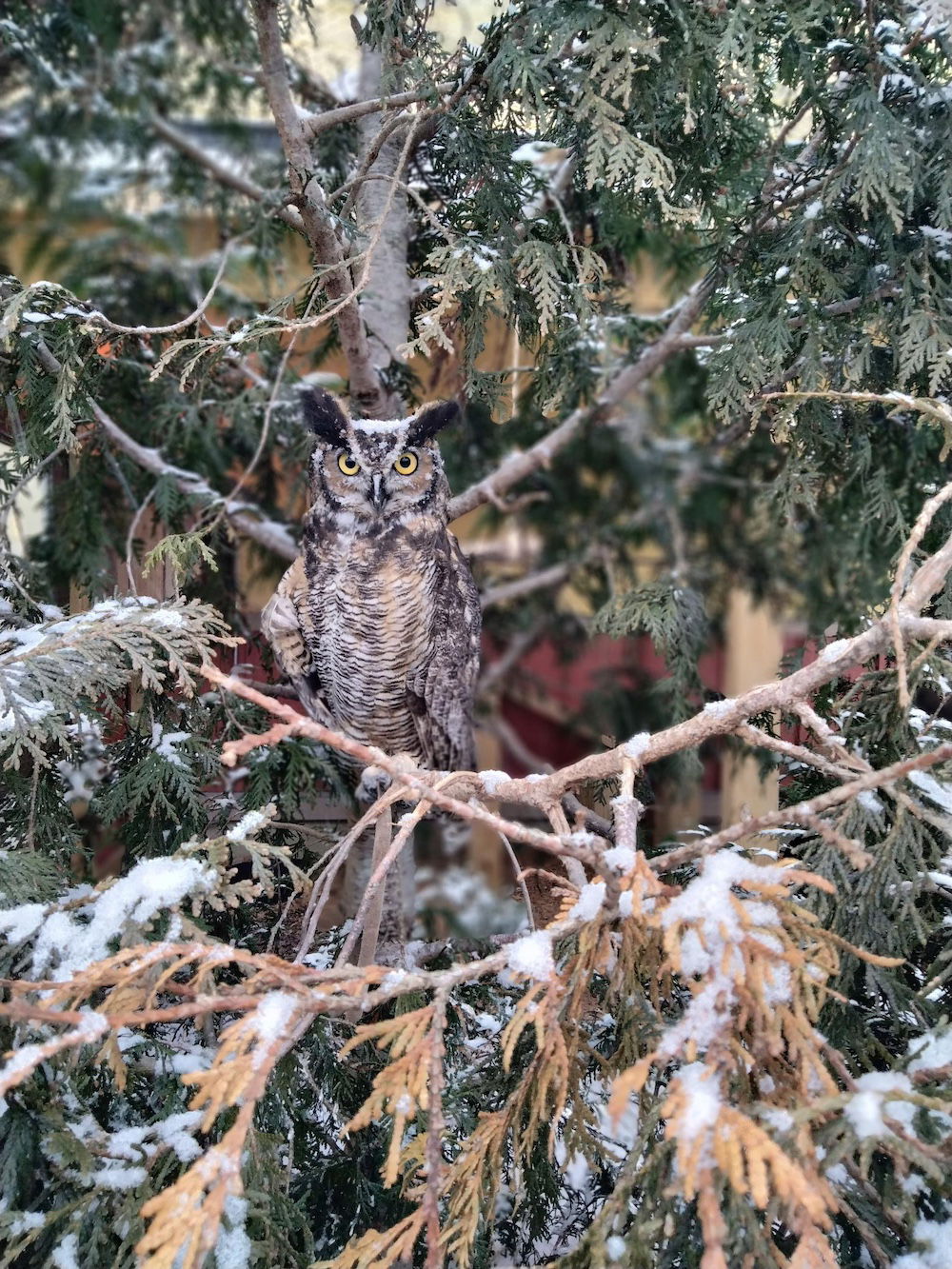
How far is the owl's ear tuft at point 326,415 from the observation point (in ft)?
4.58

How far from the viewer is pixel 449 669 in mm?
1616

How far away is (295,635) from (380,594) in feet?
0.65

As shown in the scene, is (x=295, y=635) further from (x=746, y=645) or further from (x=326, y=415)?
(x=746, y=645)

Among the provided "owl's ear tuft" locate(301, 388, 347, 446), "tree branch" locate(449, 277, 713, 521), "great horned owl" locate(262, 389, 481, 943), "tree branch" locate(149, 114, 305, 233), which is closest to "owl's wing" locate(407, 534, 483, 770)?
"great horned owl" locate(262, 389, 481, 943)

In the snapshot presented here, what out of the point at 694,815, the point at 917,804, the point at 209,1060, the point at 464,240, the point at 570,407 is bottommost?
the point at 694,815

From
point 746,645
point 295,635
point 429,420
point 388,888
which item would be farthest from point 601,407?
point 746,645

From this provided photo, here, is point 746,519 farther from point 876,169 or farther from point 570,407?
point 876,169

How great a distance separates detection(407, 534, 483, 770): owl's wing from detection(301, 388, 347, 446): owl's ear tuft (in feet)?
0.82

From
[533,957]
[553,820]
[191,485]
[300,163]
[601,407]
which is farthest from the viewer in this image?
[601,407]

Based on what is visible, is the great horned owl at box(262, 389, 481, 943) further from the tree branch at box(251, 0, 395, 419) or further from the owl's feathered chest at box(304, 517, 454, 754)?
the tree branch at box(251, 0, 395, 419)

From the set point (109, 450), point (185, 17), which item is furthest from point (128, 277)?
point (109, 450)

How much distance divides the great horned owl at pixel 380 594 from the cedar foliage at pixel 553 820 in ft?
0.40

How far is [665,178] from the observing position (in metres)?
1.17

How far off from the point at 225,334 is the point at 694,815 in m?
2.04
